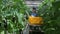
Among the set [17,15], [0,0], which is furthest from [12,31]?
[0,0]

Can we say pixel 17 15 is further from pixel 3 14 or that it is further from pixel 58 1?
pixel 58 1

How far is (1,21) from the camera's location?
5.06ft

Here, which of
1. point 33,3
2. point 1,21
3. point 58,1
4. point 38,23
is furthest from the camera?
point 33,3

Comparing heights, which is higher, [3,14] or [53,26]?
[3,14]

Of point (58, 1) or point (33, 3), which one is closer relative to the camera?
point (58, 1)

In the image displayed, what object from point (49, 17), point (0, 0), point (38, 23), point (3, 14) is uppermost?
point (0, 0)

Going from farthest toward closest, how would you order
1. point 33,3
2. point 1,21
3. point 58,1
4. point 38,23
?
1. point 33,3
2. point 38,23
3. point 58,1
4. point 1,21

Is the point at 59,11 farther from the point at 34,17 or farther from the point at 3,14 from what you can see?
the point at 34,17

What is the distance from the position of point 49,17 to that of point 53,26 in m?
0.17

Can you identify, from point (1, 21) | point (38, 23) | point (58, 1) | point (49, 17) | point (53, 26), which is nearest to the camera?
point (1, 21)

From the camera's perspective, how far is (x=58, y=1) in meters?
1.68

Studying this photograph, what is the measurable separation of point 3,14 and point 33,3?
206 centimetres

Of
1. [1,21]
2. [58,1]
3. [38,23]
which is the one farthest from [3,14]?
[38,23]

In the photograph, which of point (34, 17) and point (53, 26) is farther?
point (34, 17)
